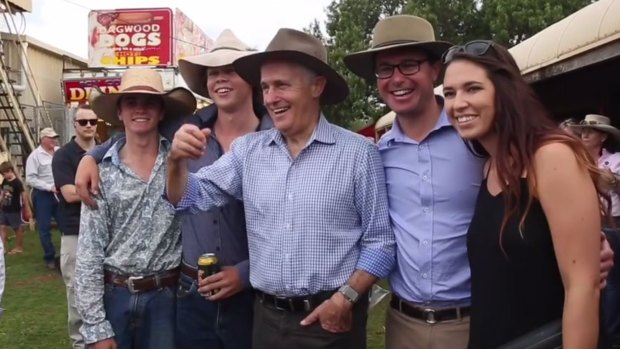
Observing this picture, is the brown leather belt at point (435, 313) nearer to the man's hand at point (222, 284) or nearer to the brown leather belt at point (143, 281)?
the man's hand at point (222, 284)

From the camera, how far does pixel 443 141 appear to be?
117 inches

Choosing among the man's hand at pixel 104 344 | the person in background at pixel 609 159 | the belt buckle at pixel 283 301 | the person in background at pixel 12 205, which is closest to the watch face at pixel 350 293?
the belt buckle at pixel 283 301

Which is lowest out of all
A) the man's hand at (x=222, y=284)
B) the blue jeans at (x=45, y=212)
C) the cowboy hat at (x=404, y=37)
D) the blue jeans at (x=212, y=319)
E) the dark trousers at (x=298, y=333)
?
the blue jeans at (x=45, y=212)

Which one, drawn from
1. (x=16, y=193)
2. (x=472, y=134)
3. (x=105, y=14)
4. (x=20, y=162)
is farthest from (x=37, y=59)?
(x=472, y=134)

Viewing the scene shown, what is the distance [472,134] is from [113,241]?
1.87 m

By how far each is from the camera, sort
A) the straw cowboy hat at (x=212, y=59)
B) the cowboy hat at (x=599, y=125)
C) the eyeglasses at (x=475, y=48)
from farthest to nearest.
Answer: the cowboy hat at (x=599, y=125), the straw cowboy hat at (x=212, y=59), the eyeglasses at (x=475, y=48)

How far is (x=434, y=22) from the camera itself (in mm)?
26516

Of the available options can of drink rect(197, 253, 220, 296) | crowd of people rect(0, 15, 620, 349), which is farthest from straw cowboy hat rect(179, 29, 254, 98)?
can of drink rect(197, 253, 220, 296)

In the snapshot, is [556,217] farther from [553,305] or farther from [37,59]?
[37,59]

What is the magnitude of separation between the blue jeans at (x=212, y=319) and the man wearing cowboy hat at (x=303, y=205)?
0.96 ft

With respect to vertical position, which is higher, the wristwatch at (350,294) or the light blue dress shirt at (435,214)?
the light blue dress shirt at (435,214)

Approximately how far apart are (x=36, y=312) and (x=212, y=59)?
525cm

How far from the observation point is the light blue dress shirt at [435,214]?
112 inches

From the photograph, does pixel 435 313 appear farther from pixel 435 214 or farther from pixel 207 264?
pixel 207 264
